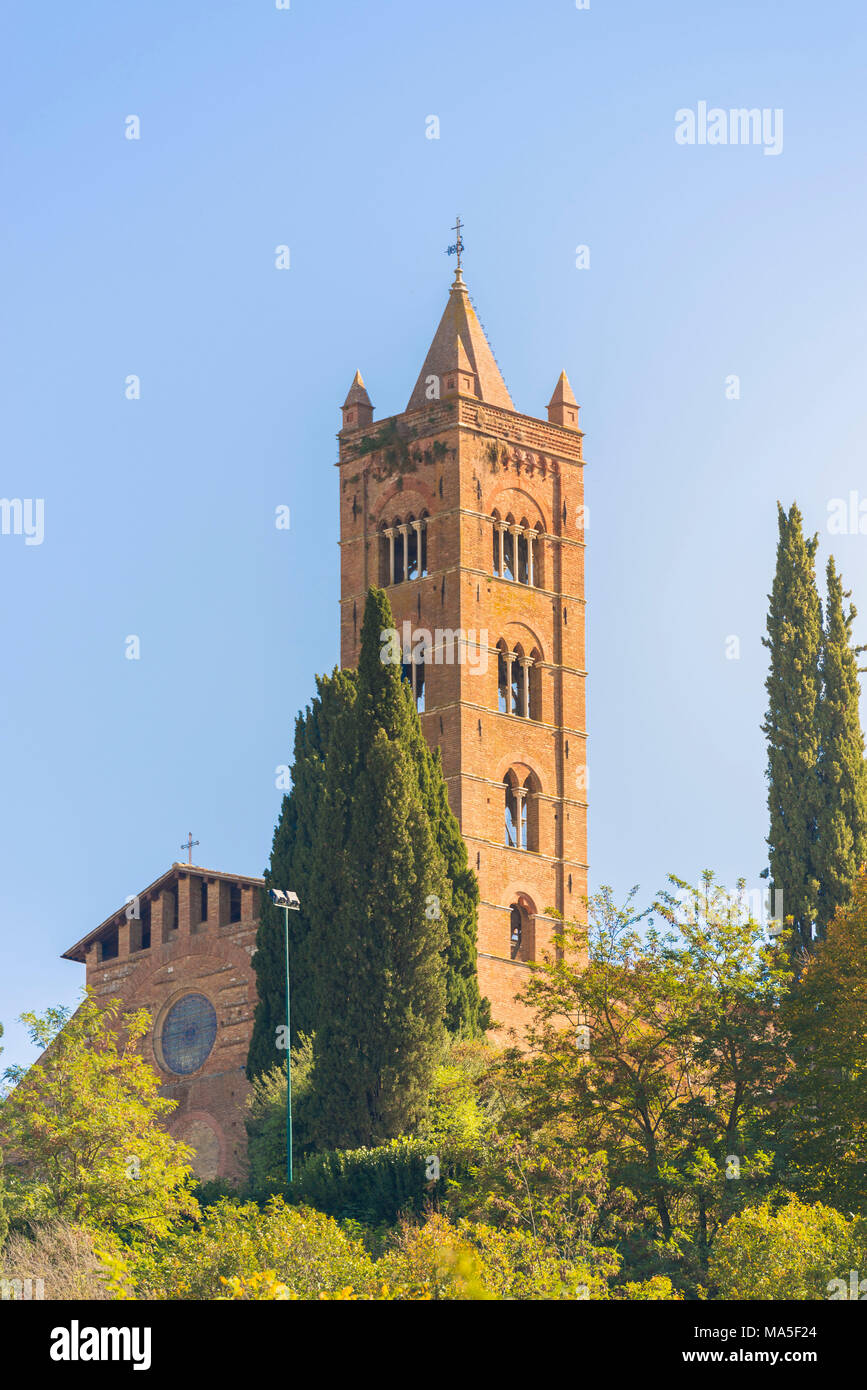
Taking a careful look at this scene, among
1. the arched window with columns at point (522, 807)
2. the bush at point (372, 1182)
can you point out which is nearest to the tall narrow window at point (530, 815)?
the arched window with columns at point (522, 807)

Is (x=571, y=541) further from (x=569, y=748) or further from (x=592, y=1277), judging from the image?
(x=592, y=1277)

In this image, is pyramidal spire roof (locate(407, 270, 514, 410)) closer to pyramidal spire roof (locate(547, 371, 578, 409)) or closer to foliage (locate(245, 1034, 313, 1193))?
A: pyramidal spire roof (locate(547, 371, 578, 409))

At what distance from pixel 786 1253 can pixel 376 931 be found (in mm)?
17115

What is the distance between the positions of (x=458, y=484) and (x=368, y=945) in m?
20.5

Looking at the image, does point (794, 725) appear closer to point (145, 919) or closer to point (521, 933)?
point (521, 933)

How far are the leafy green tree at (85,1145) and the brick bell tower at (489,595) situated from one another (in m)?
18.2

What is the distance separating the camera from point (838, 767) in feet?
168

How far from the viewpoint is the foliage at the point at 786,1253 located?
28.7 metres

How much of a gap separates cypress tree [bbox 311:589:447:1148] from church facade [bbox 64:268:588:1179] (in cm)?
1039

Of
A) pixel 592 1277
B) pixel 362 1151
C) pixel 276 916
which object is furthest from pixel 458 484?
pixel 592 1277

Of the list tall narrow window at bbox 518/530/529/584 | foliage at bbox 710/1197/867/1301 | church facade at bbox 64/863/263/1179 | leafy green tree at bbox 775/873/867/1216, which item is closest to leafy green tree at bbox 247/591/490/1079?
church facade at bbox 64/863/263/1179

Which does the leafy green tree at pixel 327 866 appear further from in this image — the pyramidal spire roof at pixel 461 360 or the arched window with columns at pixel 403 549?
the pyramidal spire roof at pixel 461 360

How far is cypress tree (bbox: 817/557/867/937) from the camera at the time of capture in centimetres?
4994

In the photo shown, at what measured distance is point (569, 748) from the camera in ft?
209
